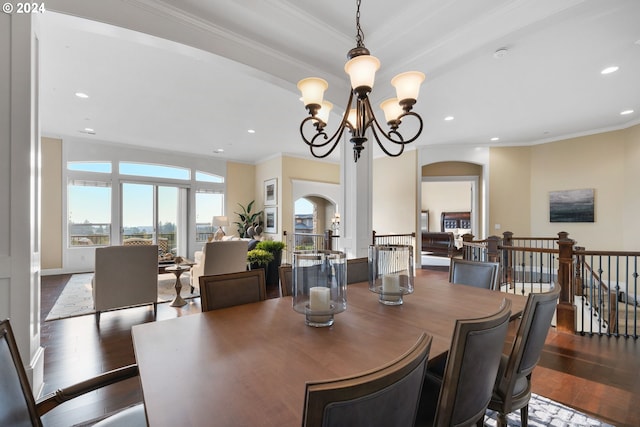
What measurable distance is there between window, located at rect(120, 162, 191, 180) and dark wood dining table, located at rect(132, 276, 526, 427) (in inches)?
279

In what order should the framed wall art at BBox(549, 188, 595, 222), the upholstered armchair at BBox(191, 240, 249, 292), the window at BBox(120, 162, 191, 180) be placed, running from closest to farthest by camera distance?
1. the upholstered armchair at BBox(191, 240, 249, 292)
2. the framed wall art at BBox(549, 188, 595, 222)
3. the window at BBox(120, 162, 191, 180)

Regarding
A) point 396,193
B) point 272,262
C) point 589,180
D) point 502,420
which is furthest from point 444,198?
point 502,420

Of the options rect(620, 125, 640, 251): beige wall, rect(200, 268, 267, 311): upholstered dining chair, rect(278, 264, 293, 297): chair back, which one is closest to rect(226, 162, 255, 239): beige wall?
rect(278, 264, 293, 297): chair back

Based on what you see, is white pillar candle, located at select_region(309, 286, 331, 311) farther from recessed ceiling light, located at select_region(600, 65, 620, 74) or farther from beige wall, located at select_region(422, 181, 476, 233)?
beige wall, located at select_region(422, 181, 476, 233)

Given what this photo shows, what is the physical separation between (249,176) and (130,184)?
126 inches

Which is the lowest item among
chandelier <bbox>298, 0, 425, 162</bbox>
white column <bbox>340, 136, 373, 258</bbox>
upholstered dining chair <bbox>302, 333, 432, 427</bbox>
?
upholstered dining chair <bbox>302, 333, 432, 427</bbox>

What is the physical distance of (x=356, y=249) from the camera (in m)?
3.49

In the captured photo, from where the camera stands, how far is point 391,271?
1794 mm

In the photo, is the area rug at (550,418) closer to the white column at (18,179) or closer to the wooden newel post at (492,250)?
the white column at (18,179)

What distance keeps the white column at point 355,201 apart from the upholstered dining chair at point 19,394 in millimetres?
2766

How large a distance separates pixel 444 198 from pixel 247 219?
8.66 m

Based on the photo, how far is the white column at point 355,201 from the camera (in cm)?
352

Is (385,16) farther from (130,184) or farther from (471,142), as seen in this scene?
(130,184)

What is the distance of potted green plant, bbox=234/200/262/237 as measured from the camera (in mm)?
8398
